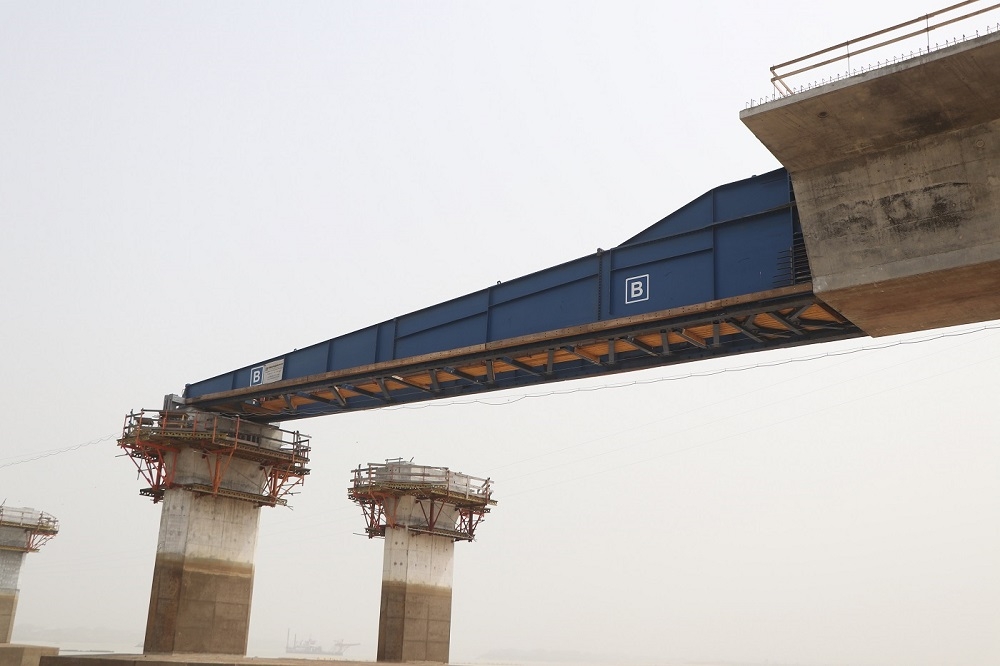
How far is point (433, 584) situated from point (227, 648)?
1160cm

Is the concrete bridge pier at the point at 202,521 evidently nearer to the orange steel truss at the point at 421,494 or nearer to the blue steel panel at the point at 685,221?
the orange steel truss at the point at 421,494

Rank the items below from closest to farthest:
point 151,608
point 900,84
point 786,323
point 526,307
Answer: point 900,84, point 786,323, point 526,307, point 151,608

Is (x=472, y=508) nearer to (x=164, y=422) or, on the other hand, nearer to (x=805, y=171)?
(x=164, y=422)

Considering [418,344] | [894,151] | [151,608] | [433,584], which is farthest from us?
[433,584]

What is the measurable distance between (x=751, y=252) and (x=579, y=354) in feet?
20.3

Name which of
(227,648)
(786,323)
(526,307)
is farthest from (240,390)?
(786,323)

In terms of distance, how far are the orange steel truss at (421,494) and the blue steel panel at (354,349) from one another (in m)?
14.5

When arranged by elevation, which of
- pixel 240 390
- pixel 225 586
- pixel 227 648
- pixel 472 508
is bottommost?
pixel 227 648

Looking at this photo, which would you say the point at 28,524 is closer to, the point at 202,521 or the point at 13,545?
the point at 13,545

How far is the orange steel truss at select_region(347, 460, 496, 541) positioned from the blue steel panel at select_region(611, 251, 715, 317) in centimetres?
2385

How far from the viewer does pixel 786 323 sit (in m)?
21.2

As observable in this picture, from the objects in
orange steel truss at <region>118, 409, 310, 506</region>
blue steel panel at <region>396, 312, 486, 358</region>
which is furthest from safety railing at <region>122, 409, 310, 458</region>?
blue steel panel at <region>396, 312, 486, 358</region>

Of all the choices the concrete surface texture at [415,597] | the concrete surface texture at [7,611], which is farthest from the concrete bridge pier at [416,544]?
the concrete surface texture at [7,611]

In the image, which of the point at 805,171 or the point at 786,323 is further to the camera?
the point at 786,323
